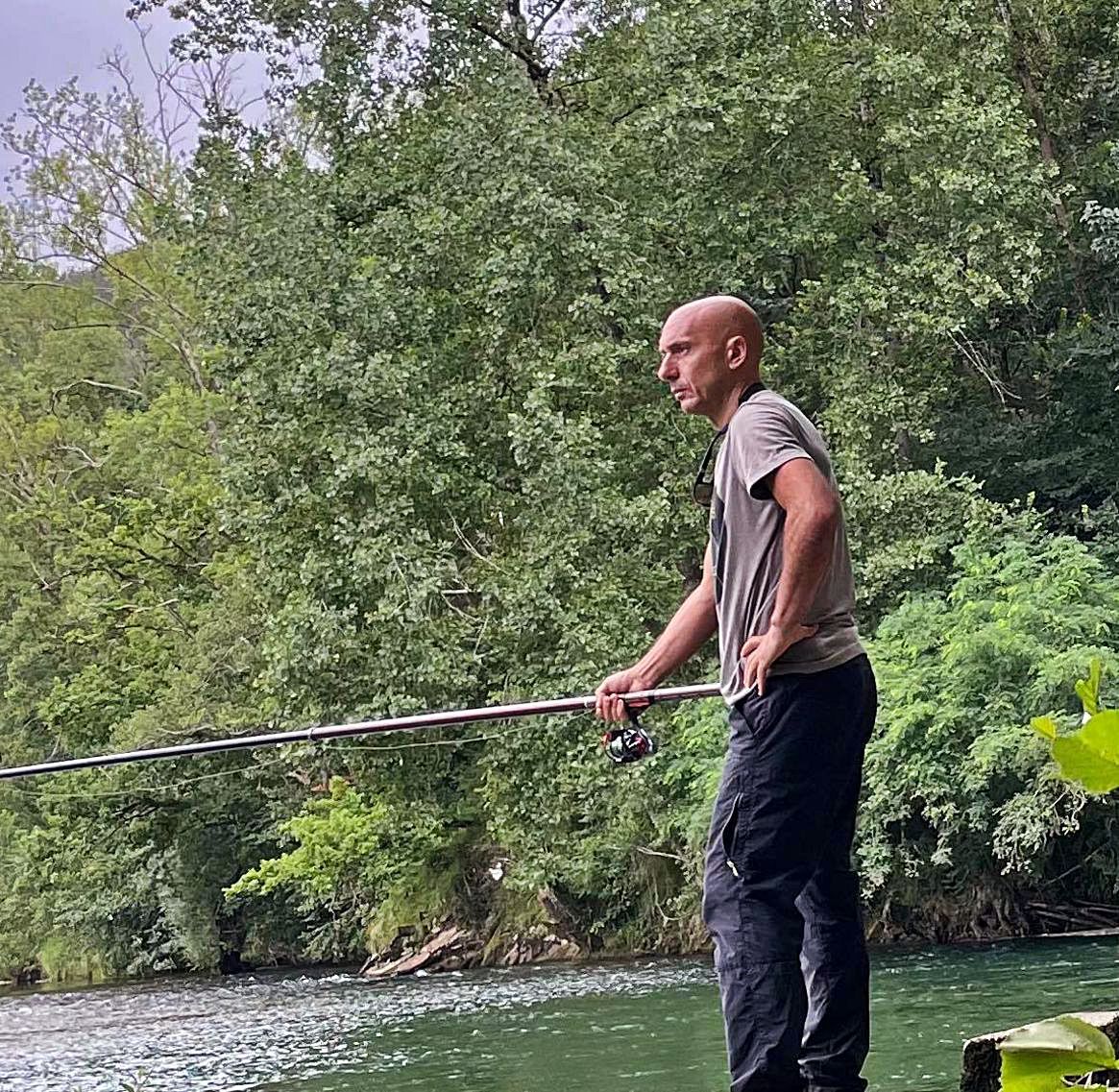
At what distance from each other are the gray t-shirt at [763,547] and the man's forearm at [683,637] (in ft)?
0.92

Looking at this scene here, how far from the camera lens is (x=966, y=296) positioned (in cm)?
1638

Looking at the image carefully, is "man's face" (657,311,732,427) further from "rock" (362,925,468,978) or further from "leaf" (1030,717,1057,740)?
"rock" (362,925,468,978)

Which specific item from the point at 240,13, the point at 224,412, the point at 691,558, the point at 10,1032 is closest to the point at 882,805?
the point at 691,558

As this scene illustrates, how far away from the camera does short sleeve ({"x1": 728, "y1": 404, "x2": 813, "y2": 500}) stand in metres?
2.76

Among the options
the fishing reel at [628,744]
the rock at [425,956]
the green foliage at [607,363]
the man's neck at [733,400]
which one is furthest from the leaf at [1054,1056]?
the rock at [425,956]

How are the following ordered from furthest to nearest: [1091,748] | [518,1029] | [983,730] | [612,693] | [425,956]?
[425,956], [983,730], [518,1029], [612,693], [1091,748]

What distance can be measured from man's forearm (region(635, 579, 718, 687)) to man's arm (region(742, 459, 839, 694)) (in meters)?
0.43

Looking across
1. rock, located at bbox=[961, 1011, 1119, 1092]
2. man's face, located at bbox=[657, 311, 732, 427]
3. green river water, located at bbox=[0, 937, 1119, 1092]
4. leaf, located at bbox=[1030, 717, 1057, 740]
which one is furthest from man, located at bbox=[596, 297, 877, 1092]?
green river water, located at bbox=[0, 937, 1119, 1092]

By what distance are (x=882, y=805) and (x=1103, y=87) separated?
26.5 feet

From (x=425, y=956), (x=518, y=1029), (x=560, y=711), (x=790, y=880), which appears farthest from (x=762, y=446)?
(x=425, y=956)

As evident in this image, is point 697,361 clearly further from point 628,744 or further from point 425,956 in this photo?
point 425,956

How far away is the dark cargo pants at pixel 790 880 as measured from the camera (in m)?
2.69

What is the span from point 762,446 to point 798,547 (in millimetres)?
178

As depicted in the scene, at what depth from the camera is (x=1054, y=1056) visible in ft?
2.68
